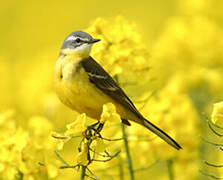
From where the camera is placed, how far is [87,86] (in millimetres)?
4918

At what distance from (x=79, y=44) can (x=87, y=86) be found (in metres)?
0.53

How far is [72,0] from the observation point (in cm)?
1953

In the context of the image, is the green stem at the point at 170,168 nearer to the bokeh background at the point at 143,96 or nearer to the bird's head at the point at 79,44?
the bokeh background at the point at 143,96

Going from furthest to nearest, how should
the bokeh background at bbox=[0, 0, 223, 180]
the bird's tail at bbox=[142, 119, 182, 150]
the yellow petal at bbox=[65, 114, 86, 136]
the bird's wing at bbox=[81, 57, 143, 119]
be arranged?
the bird's wing at bbox=[81, 57, 143, 119], the bokeh background at bbox=[0, 0, 223, 180], the bird's tail at bbox=[142, 119, 182, 150], the yellow petal at bbox=[65, 114, 86, 136]

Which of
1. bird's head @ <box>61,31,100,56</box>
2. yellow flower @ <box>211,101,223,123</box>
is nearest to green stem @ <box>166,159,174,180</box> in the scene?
bird's head @ <box>61,31,100,56</box>

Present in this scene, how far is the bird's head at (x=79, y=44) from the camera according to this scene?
5193 mm

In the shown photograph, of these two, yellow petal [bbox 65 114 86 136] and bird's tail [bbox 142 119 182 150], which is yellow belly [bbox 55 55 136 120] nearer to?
bird's tail [bbox 142 119 182 150]

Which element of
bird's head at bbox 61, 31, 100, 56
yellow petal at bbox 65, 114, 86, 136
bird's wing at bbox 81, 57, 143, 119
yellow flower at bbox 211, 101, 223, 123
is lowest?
yellow petal at bbox 65, 114, 86, 136

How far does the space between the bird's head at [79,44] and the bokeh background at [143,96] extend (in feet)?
0.33

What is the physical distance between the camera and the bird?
483cm

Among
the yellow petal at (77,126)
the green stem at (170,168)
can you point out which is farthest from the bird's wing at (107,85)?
the yellow petal at (77,126)

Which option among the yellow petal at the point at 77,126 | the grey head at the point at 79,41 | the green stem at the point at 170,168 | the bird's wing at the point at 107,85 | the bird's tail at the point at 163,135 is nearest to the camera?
the yellow petal at the point at 77,126

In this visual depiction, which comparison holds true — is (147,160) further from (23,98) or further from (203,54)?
(23,98)

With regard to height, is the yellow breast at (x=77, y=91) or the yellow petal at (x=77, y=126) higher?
the yellow breast at (x=77, y=91)
